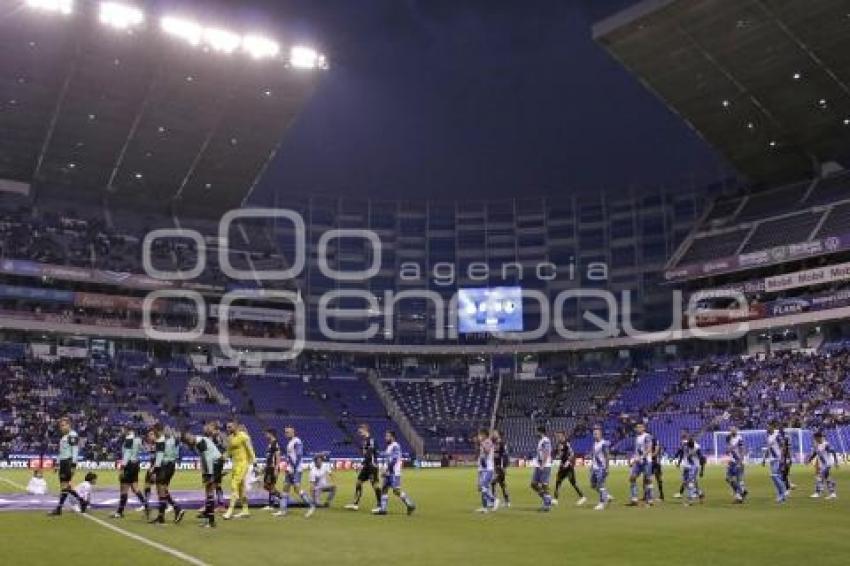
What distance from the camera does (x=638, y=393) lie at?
83.4 metres

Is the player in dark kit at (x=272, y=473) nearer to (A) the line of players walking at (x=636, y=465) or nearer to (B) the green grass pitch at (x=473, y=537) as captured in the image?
(B) the green grass pitch at (x=473, y=537)

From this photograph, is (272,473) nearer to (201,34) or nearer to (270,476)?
(270,476)

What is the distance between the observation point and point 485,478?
83.5 ft

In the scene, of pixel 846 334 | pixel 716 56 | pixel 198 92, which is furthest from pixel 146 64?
pixel 846 334

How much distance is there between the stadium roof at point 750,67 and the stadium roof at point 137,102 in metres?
25.3

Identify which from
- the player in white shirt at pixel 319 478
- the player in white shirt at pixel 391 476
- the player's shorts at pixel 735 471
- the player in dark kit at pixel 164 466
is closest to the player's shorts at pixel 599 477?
the player's shorts at pixel 735 471

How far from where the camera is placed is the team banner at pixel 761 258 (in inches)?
2788

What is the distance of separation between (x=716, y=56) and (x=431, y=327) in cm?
4517

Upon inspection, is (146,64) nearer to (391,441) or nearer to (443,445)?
(443,445)

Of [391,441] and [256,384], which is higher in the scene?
[256,384]

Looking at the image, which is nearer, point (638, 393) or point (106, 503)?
point (106, 503)

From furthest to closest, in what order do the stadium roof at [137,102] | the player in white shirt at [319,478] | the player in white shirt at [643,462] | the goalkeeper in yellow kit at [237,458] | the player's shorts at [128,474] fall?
the stadium roof at [137,102], the player in white shirt at [643,462], the player in white shirt at [319,478], the player's shorts at [128,474], the goalkeeper in yellow kit at [237,458]

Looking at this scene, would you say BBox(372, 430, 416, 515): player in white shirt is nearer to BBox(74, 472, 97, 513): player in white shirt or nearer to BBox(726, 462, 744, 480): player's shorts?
BBox(74, 472, 97, 513): player in white shirt

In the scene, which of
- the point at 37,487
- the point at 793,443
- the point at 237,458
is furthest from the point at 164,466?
the point at 793,443
